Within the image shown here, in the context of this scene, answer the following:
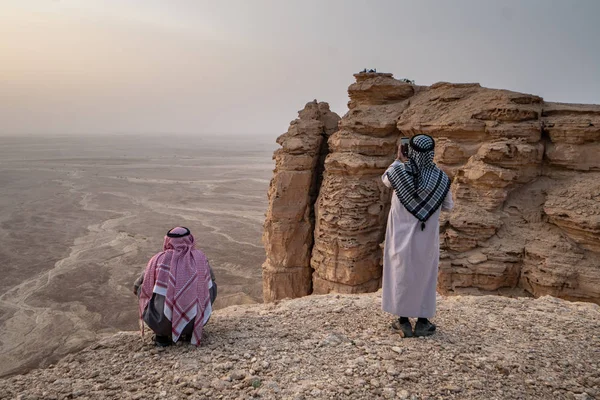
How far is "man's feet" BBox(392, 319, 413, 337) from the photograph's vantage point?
176 inches

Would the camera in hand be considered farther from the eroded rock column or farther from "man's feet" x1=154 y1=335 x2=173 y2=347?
the eroded rock column

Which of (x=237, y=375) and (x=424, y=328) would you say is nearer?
(x=237, y=375)

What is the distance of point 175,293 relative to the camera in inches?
174

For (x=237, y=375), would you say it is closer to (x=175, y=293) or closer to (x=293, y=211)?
(x=175, y=293)

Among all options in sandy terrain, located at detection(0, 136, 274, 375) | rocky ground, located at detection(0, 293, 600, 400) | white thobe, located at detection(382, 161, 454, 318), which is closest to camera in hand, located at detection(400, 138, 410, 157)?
white thobe, located at detection(382, 161, 454, 318)

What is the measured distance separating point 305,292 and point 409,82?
763 cm

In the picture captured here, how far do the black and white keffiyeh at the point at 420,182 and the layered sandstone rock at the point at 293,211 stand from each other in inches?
333

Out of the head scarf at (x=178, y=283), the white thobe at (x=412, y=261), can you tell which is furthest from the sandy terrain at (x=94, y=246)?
the white thobe at (x=412, y=261)

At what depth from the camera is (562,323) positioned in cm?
499

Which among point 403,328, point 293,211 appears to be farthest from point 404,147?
point 293,211

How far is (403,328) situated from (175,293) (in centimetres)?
265

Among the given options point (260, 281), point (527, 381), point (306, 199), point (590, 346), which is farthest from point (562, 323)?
point (260, 281)

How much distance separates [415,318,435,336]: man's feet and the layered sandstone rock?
27.8ft

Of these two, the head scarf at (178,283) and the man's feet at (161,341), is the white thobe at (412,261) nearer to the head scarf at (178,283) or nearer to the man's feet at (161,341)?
the head scarf at (178,283)
